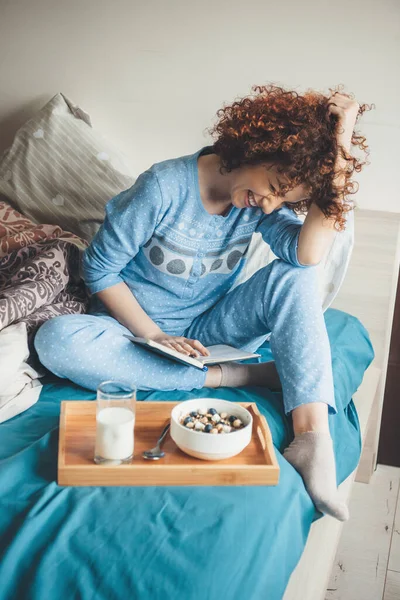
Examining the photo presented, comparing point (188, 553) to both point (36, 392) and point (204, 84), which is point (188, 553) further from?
point (204, 84)

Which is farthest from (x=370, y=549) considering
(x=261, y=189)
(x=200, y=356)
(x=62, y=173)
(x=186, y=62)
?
(x=186, y=62)

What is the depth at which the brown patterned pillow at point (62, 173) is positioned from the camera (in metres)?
2.05

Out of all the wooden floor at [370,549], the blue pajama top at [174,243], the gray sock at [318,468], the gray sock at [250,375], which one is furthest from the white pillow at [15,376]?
the wooden floor at [370,549]

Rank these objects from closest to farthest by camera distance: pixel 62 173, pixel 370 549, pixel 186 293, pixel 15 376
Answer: pixel 15 376
pixel 186 293
pixel 370 549
pixel 62 173

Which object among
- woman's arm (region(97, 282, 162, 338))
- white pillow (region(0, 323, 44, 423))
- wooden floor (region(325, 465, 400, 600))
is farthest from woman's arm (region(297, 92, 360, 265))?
wooden floor (region(325, 465, 400, 600))

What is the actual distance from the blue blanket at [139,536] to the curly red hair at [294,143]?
0.55 metres

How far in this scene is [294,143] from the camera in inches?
52.3

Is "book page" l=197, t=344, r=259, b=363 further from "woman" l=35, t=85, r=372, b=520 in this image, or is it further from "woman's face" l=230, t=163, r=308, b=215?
"woman's face" l=230, t=163, r=308, b=215

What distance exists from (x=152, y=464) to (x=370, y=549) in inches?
36.9

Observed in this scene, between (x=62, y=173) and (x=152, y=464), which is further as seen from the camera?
(x=62, y=173)

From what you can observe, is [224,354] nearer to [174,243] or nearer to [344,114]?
[174,243]

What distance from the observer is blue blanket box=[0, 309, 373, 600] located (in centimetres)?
87

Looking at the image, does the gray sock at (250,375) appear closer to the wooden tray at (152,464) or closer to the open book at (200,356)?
the open book at (200,356)

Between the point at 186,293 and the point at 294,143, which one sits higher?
the point at 294,143
